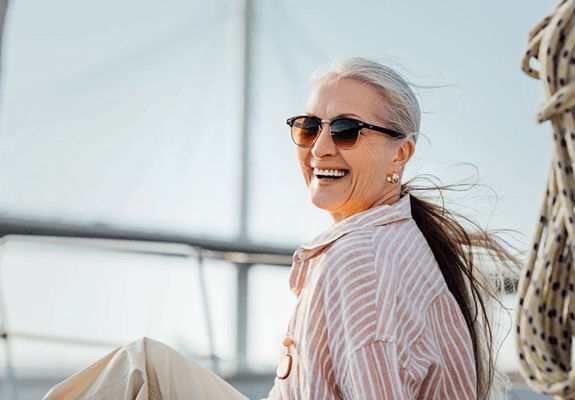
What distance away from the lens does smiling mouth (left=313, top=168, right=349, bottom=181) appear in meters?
1.68

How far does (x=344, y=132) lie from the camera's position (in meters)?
1.63

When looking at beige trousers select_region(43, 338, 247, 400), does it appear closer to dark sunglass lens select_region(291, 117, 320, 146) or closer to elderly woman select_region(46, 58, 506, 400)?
elderly woman select_region(46, 58, 506, 400)

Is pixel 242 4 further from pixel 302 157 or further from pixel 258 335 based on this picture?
pixel 302 157

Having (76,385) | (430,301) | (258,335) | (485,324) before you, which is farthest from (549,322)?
(258,335)

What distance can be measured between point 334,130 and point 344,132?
0.02 m

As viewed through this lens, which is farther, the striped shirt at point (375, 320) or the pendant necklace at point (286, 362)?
the pendant necklace at point (286, 362)

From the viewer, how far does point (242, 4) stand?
11.7m

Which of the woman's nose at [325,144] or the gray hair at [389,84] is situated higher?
the gray hair at [389,84]

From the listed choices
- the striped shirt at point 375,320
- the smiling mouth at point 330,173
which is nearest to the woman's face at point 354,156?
the smiling mouth at point 330,173

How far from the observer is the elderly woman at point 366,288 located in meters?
1.37

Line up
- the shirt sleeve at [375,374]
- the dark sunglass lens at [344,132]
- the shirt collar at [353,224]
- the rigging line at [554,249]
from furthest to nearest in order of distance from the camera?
1. the dark sunglass lens at [344,132]
2. the shirt collar at [353,224]
3. the shirt sleeve at [375,374]
4. the rigging line at [554,249]

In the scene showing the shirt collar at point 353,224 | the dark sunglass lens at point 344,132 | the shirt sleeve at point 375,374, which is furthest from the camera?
the dark sunglass lens at point 344,132

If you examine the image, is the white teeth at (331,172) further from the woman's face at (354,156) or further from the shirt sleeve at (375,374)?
the shirt sleeve at (375,374)

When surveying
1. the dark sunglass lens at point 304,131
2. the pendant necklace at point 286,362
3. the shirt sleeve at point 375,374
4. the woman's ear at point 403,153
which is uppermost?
the dark sunglass lens at point 304,131
